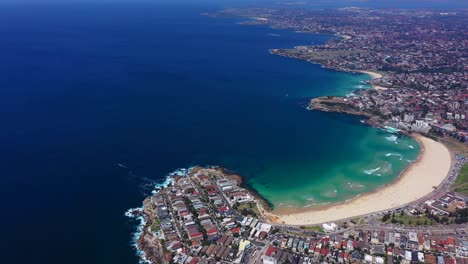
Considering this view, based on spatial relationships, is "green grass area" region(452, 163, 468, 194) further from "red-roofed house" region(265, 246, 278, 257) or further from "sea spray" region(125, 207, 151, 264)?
"sea spray" region(125, 207, 151, 264)

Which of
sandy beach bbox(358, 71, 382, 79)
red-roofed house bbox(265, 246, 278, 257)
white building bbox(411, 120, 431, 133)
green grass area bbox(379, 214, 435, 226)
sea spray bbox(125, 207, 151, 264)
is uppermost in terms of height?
sandy beach bbox(358, 71, 382, 79)

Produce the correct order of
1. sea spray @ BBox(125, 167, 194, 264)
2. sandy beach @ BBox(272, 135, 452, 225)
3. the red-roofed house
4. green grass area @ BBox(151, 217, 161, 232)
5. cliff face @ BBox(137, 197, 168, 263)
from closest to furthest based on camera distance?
cliff face @ BBox(137, 197, 168, 263) < the red-roofed house < sea spray @ BBox(125, 167, 194, 264) < green grass area @ BBox(151, 217, 161, 232) < sandy beach @ BBox(272, 135, 452, 225)

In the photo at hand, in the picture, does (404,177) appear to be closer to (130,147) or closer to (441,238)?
(441,238)

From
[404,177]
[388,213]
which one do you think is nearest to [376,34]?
[404,177]

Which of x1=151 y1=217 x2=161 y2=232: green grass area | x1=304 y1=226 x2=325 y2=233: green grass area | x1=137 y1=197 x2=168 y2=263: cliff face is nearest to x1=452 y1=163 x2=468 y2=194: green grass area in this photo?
x1=304 y1=226 x2=325 y2=233: green grass area

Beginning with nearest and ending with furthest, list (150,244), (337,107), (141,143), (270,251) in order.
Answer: (270,251) → (150,244) → (141,143) → (337,107)

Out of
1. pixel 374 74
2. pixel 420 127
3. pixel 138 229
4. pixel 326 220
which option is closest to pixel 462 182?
pixel 420 127

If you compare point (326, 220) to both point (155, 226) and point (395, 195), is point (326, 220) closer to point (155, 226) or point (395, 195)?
point (395, 195)
